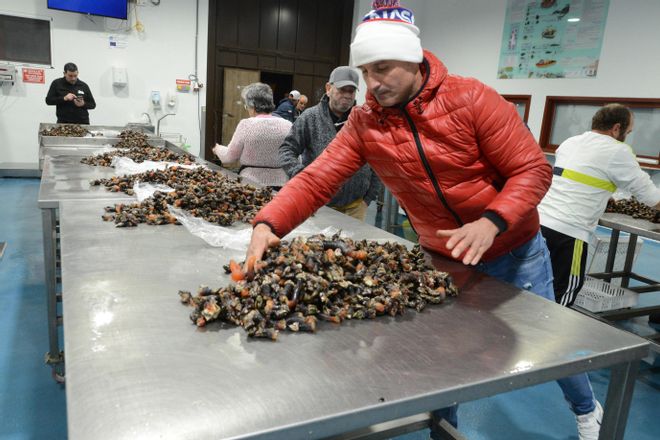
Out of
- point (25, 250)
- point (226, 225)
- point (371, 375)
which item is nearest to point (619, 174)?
point (226, 225)

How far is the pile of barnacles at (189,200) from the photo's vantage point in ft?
6.78

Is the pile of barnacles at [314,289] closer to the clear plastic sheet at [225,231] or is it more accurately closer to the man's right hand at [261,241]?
the man's right hand at [261,241]

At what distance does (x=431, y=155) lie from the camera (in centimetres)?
151

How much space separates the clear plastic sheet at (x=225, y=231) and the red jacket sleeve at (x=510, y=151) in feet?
2.48

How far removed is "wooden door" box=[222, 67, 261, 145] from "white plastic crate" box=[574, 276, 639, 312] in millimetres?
7555

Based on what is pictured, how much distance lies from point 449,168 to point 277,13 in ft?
30.5

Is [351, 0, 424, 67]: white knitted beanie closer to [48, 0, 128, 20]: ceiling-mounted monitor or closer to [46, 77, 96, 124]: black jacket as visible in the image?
[46, 77, 96, 124]: black jacket

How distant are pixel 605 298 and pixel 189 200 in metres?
2.75

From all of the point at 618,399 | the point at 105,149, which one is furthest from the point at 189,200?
the point at 105,149

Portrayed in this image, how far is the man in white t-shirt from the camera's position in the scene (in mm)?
2762

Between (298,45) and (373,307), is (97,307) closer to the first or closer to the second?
(373,307)

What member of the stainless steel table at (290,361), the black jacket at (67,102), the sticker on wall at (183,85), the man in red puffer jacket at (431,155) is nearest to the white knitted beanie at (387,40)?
the man in red puffer jacket at (431,155)

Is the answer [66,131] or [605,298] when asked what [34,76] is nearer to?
[66,131]

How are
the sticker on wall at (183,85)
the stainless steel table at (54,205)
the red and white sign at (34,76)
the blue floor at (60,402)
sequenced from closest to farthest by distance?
1. the blue floor at (60,402)
2. the stainless steel table at (54,205)
3. the red and white sign at (34,76)
4. the sticker on wall at (183,85)
